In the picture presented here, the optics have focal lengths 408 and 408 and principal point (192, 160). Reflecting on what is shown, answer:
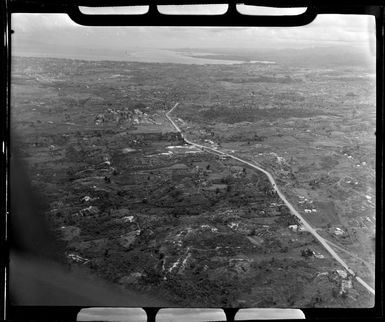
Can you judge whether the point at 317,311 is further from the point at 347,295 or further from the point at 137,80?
the point at 137,80

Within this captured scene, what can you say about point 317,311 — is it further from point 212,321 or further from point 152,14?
point 152,14

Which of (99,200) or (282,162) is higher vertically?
(282,162)

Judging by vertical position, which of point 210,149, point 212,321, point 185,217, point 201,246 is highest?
point 210,149

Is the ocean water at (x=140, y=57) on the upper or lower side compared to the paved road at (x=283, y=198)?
upper

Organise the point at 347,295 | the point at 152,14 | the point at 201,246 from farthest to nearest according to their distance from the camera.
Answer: the point at 201,246 → the point at 347,295 → the point at 152,14

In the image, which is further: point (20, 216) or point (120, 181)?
point (120, 181)

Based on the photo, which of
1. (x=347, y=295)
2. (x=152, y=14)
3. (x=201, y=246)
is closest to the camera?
(x=152, y=14)

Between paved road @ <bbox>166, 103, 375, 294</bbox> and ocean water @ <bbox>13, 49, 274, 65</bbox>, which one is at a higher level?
ocean water @ <bbox>13, 49, 274, 65</bbox>

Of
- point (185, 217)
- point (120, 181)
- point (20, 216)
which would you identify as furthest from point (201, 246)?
point (20, 216)

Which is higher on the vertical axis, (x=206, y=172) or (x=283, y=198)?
(x=206, y=172)
